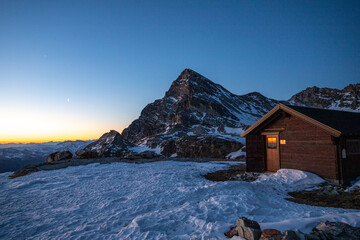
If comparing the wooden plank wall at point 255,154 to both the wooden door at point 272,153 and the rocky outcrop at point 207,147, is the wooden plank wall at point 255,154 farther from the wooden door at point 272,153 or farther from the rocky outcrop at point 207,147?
the rocky outcrop at point 207,147

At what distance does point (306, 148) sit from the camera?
11.4 meters

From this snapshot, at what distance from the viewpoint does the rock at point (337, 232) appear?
3.65 m

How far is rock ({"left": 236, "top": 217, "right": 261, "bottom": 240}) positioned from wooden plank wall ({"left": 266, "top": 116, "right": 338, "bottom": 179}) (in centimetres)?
860

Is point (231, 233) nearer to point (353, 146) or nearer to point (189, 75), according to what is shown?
point (353, 146)

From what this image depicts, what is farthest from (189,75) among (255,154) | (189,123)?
(255,154)

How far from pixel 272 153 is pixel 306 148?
235 cm

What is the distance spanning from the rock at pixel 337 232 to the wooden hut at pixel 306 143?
7515 mm

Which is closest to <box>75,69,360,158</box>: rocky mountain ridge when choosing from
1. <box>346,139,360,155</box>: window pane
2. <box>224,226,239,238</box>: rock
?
<box>346,139,360,155</box>: window pane

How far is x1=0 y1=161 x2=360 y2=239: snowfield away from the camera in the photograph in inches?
201

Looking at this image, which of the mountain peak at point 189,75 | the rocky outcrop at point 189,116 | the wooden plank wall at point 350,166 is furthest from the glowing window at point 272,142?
the mountain peak at point 189,75

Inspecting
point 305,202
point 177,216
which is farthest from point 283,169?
point 177,216

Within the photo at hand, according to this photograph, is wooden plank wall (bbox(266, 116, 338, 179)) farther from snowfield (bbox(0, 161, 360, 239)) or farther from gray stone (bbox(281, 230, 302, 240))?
gray stone (bbox(281, 230, 302, 240))

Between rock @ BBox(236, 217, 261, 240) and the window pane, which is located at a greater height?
the window pane

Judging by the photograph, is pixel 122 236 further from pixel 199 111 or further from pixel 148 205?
pixel 199 111
